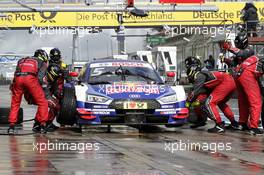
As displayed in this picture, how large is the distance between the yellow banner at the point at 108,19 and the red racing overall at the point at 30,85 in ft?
102

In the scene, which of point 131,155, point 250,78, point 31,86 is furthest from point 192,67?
point 131,155

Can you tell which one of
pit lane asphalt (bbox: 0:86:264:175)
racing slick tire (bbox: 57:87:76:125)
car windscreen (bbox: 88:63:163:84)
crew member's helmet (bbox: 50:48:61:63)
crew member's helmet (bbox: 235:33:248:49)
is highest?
crew member's helmet (bbox: 235:33:248:49)

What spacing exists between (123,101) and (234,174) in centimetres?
453

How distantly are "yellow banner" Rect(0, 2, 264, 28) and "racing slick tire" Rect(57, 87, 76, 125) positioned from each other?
1210 inches

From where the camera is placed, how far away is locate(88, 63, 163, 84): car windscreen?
1282 cm

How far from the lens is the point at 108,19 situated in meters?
44.8

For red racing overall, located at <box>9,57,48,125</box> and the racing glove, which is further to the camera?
the racing glove

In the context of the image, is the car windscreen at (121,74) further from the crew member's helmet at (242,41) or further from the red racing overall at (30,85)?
the crew member's helmet at (242,41)

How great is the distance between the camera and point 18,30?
145ft

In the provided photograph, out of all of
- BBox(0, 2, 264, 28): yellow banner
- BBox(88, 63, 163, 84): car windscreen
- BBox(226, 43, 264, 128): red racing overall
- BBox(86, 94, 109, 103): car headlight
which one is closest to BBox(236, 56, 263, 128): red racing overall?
BBox(226, 43, 264, 128): red racing overall

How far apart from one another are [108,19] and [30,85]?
33.3 meters

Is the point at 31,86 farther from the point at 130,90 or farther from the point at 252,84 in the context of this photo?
the point at 252,84

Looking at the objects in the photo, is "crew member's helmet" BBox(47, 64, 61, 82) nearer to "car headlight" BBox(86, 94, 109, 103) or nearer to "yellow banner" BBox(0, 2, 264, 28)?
"car headlight" BBox(86, 94, 109, 103)

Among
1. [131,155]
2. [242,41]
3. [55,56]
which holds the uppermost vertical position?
[242,41]
